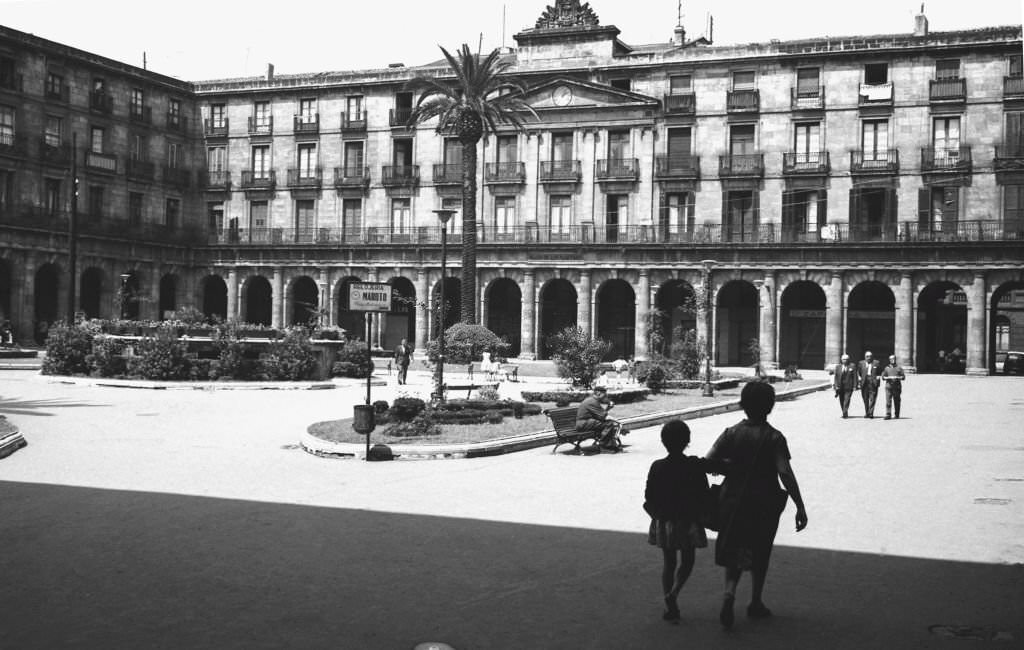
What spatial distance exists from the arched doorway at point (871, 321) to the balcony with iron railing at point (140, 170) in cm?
3891

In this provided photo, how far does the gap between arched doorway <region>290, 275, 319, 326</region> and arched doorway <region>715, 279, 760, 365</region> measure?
22973 millimetres

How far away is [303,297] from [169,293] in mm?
7906

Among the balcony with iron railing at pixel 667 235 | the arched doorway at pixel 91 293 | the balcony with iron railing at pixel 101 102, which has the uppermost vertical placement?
the balcony with iron railing at pixel 101 102

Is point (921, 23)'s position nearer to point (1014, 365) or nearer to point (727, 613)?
point (1014, 365)

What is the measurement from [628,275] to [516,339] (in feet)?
25.9

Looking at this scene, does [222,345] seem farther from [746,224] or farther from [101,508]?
[746,224]

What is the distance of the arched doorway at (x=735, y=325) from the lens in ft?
177

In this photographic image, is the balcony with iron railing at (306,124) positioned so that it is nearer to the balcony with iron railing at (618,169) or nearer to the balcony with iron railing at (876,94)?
the balcony with iron railing at (618,169)

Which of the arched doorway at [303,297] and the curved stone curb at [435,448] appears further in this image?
the arched doorway at [303,297]

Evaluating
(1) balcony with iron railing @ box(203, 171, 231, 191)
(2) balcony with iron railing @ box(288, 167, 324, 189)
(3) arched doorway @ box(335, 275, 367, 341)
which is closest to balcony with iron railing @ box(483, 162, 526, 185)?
(3) arched doorway @ box(335, 275, 367, 341)

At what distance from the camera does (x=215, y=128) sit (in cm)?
6225

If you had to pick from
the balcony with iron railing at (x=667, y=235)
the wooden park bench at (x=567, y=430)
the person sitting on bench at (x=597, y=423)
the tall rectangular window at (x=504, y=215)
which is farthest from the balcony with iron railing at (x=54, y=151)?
the person sitting on bench at (x=597, y=423)

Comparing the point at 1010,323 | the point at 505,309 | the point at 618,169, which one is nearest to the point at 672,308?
the point at 618,169

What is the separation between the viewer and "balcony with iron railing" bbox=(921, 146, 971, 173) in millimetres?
48094
